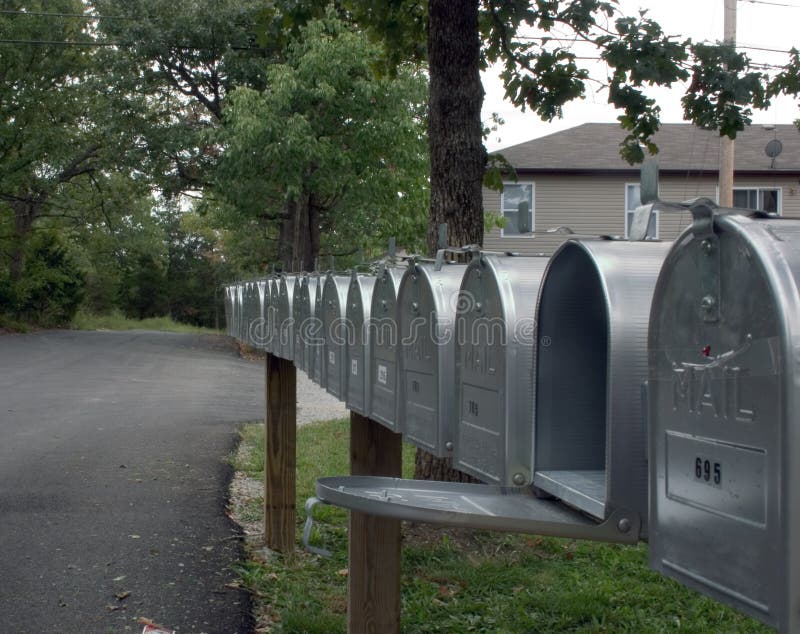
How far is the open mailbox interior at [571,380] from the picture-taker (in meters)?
1.93

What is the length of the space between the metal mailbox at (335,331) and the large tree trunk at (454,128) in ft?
8.71

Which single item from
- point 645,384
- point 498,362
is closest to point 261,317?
point 498,362

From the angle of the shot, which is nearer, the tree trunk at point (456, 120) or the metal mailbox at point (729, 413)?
the metal mailbox at point (729, 413)

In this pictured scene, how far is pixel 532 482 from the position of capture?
6.60ft

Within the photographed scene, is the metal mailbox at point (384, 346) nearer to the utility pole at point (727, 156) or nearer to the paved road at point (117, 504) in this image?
the paved road at point (117, 504)

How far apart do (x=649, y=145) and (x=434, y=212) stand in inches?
73.6

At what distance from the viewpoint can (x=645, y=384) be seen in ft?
5.51

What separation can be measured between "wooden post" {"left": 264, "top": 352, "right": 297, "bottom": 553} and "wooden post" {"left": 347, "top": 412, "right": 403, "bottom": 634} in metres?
2.97

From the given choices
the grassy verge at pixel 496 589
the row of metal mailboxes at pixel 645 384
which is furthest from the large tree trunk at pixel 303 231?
the row of metal mailboxes at pixel 645 384

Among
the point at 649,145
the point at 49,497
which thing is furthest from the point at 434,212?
the point at 49,497

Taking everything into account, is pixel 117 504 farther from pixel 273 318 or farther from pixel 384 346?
pixel 384 346

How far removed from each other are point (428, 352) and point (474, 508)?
0.61m

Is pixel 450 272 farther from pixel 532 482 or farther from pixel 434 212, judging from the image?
pixel 434 212

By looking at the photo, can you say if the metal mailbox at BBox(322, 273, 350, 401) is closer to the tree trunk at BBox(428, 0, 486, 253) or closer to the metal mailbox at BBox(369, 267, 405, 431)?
the metal mailbox at BBox(369, 267, 405, 431)
